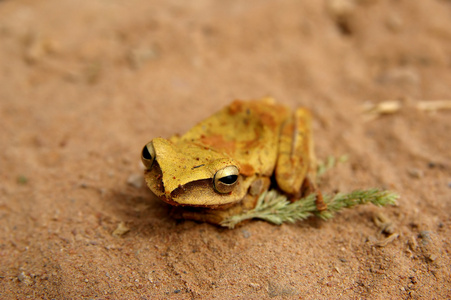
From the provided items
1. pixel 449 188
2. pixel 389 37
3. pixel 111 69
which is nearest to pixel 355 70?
pixel 389 37

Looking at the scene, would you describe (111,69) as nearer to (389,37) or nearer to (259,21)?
(259,21)

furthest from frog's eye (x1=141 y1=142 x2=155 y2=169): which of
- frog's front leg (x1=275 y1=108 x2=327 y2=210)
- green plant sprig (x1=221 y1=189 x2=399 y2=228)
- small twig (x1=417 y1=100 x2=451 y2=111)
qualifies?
small twig (x1=417 y1=100 x2=451 y2=111)

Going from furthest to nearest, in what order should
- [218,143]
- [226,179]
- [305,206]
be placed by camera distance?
[218,143], [305,206], [226,179]

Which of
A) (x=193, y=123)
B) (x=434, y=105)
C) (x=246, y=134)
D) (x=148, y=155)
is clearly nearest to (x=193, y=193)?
(x=148, y=155)

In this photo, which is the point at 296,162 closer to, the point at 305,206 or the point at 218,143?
the point at 305,206

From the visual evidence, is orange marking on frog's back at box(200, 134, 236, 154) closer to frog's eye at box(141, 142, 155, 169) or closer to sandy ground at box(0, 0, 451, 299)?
frog's eye at box(141, 142, 155, 169)

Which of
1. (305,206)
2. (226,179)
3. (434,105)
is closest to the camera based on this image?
(226,179)
